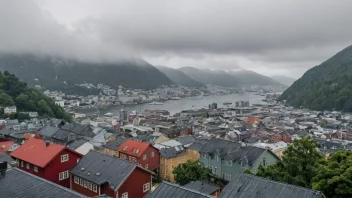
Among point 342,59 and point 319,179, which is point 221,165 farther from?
point 342,59

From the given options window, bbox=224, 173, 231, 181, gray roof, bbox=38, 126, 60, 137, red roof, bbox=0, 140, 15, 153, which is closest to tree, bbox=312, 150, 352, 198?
window, bbox=224, 173, 231, 181

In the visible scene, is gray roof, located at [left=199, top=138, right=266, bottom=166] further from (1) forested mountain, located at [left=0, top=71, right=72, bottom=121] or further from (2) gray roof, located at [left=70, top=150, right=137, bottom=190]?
(1) forested mountain, located at [left=0, top=71, right=72, bottom=121]

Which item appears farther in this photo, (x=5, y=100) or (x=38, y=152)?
(x=5, y=100)

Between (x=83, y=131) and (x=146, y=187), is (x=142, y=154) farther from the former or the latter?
(x=83, y=131)

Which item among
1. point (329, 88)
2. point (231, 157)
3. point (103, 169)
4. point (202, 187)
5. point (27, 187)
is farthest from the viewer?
point (329, 88)

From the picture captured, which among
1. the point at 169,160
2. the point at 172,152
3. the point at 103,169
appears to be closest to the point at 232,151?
the point at 169,160

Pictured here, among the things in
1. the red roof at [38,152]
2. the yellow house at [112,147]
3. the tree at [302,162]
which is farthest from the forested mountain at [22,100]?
the tree at [302,162]

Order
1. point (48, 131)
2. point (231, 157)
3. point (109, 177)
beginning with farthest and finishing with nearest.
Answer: point (48, 131), point (231, 157), point (109, 177)
